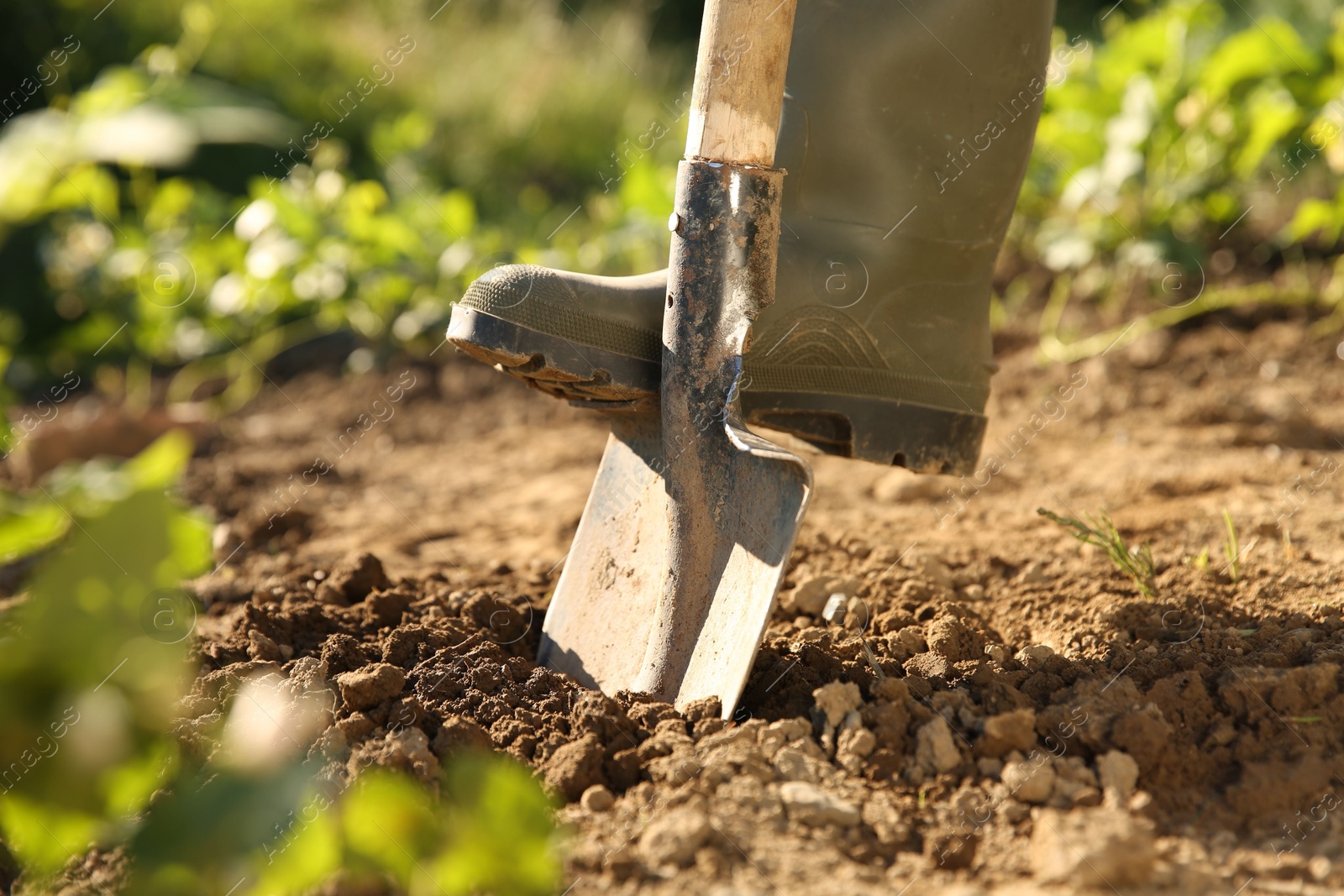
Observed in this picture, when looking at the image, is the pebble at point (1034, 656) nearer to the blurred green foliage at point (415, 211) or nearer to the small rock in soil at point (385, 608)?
the small rock in soil at point (385, 608)

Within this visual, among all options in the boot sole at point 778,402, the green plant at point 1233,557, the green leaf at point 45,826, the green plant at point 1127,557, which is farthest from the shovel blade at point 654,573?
the green leaf at point 45,826

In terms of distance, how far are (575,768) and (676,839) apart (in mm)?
190

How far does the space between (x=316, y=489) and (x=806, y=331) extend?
5.55ft

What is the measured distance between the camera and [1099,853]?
3.27 feet

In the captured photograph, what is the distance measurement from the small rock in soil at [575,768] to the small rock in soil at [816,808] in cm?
22

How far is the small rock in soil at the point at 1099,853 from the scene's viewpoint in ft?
3.26

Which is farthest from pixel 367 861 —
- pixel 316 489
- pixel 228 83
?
pixel 228 83

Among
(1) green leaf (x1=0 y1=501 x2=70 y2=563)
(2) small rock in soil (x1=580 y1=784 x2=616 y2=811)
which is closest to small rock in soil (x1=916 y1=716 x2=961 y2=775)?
(2) small rock in soil (x1=580 y1=784 x2=616 y2=811)

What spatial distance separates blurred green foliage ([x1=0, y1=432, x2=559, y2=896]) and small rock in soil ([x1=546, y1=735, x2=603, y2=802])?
421 mm

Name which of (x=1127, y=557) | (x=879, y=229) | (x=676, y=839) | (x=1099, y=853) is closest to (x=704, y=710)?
(x=676, y=839)

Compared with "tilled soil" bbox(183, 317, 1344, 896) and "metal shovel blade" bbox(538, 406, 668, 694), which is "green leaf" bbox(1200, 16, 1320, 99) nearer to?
"tilled soil" bbox(183, 317, 1344, 896)

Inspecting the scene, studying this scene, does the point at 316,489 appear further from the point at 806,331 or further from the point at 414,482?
the point at 806,331

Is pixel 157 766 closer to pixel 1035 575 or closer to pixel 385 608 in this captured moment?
pixel 385 608

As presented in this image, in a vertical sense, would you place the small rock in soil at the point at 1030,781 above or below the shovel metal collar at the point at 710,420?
below
